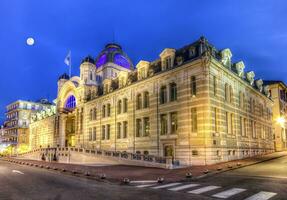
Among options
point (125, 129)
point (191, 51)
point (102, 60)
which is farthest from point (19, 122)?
point (191, 51)

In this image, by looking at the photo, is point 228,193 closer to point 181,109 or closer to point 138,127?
point 181,109

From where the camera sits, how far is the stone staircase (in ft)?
89.5

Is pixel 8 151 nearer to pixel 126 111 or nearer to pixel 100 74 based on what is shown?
pixel 100 74

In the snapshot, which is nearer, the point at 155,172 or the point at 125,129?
the point at 155,172

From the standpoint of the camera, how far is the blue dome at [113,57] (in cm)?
5575

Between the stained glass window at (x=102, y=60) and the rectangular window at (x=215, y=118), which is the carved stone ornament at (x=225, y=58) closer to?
the rectangular window at (x=215, y=118)

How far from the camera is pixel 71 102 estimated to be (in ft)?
189

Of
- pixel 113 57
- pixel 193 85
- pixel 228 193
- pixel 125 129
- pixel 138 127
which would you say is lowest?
pixel 228 193

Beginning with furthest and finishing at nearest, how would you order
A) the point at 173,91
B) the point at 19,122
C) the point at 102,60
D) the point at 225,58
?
the point at 19,122, the point at 102,60, the point at 225,58, the point at 173,91

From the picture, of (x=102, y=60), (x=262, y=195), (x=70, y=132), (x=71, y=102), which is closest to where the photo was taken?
(x=262, y=195)

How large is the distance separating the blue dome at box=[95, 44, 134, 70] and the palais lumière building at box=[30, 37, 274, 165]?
5.52 metres

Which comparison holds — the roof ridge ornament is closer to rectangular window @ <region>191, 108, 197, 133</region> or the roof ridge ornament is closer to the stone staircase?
rectangular window @ <region>191, 108, 197, 133</region>

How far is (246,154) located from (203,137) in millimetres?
11082

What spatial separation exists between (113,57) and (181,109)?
2925 cm
